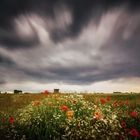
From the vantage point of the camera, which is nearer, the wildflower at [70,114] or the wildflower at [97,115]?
the wildflower at [70,114]

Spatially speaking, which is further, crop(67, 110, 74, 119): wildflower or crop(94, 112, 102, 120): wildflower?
crop(94, 112, 102, 120): wildflower

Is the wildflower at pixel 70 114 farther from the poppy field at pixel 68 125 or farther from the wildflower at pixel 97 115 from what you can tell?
the wildflower at pixel 97 115

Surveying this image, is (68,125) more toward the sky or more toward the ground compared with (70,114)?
more toward the ground

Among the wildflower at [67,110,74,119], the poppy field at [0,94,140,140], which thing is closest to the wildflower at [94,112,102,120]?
the poppy field at [0,94,140,140]

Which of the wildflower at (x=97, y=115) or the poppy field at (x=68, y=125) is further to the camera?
the wildflower at (x=97, y=115)

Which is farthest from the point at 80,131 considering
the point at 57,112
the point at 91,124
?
the point at 57,112

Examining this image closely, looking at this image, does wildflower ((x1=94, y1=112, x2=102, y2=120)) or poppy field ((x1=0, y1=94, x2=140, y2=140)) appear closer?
poppy field ((x1=0, y1=94, x2=140, y2=140))

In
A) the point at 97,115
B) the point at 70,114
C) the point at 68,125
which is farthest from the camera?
the point at 97,115

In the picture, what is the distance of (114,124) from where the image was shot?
10.4 m

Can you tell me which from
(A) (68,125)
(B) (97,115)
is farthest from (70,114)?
(B) (97,115)

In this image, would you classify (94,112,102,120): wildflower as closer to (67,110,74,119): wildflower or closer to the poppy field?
the poppy field

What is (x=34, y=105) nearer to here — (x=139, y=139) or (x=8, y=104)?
(x=139, y=139)

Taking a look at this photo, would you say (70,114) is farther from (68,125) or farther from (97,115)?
(97,115)

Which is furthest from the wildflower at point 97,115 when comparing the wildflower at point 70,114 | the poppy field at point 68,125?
the wildflower at point 70,114
